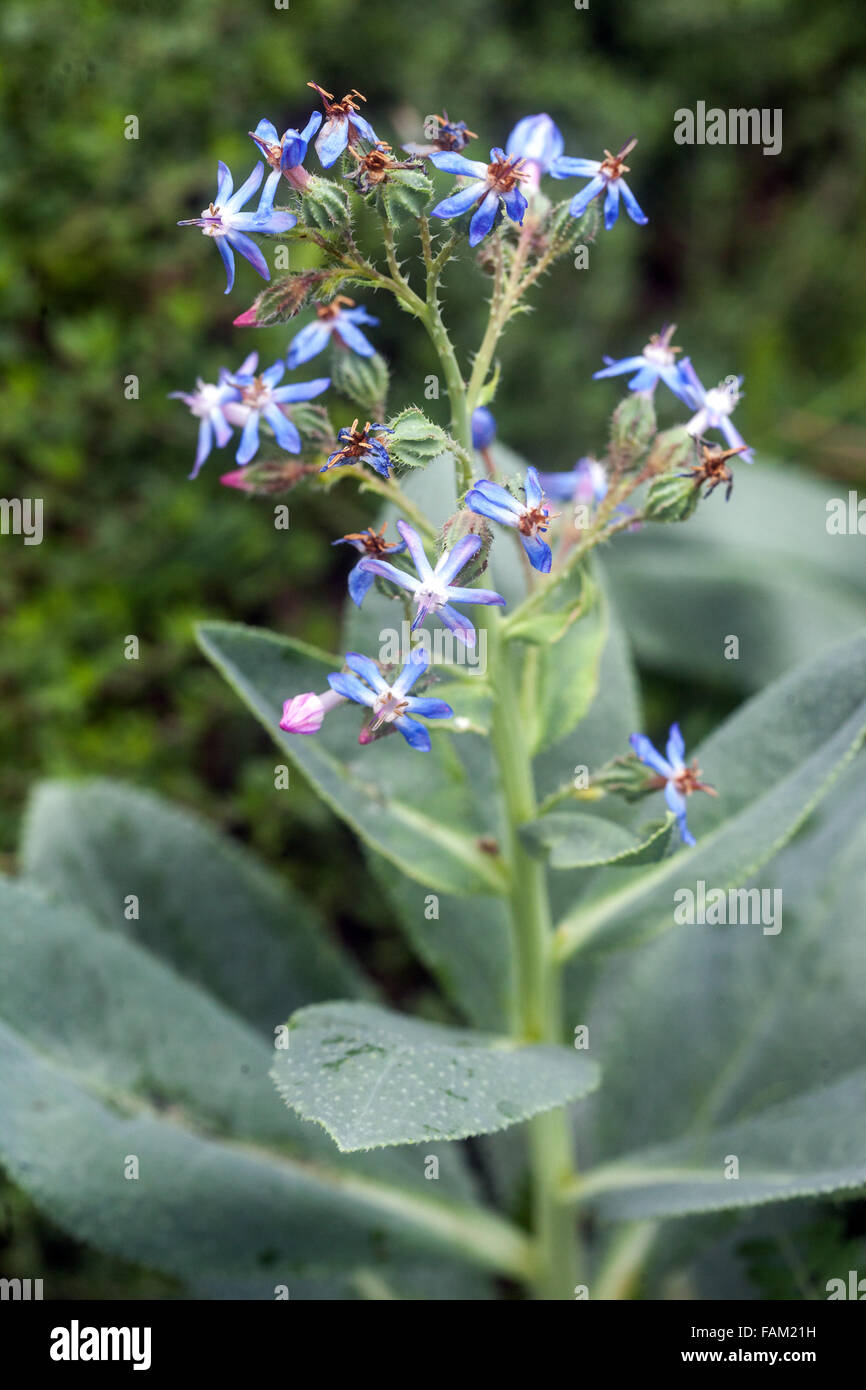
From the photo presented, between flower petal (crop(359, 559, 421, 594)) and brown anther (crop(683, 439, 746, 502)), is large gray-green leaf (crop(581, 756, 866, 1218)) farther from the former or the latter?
flower petal (crop(359, 559, 421, 594))

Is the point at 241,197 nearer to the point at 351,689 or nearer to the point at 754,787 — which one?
the point at 351,689

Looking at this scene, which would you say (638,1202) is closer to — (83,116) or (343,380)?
(343,380)

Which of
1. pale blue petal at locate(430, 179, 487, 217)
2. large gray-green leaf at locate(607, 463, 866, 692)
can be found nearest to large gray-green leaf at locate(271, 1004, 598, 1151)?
pale blue petal at locate(430, 179, 487, 217)

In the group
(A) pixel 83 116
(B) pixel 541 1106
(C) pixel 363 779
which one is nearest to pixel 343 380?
(C) pixel 363 779

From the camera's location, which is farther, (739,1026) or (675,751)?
(739,1026)

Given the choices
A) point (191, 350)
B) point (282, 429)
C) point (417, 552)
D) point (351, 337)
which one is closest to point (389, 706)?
point (417, 552)

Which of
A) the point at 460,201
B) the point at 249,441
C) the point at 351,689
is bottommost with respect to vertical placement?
the point at 351,689
